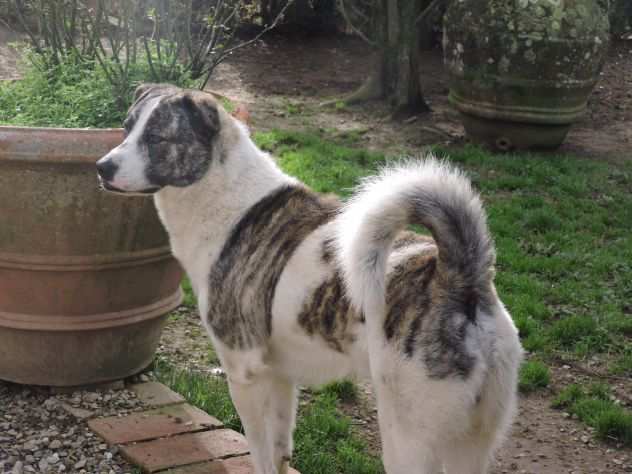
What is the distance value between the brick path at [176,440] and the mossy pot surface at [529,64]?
5.40m

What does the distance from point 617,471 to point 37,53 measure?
3763 mm

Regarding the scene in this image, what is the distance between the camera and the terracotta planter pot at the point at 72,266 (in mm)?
3561

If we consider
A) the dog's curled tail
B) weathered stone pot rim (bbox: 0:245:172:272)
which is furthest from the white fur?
the dog's curled tail

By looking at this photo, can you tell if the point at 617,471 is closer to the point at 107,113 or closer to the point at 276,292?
the point at 276,292

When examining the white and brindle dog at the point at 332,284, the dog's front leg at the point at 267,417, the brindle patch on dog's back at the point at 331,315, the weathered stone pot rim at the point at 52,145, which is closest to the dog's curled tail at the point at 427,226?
the white and brindle dog at the point at 332,284

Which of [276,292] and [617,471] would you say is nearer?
[276,292]

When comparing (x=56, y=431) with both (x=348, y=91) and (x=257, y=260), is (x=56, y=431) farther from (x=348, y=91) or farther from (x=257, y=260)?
(x=348, y=91)

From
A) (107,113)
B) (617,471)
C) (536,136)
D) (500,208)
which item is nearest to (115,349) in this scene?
(107,113)

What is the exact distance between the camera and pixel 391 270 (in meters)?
2.69

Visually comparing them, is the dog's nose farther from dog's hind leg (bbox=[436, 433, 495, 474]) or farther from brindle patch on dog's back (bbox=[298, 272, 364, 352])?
dog's hind leg (bbox=[436, 433, 495, 474])

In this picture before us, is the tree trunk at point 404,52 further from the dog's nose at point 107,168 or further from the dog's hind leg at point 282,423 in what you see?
the dog's nose at point 107,168

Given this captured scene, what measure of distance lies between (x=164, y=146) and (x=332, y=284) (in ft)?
2.68

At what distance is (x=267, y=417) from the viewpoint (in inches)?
134

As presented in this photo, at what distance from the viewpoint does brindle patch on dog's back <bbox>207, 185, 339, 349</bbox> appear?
305 centimetres
